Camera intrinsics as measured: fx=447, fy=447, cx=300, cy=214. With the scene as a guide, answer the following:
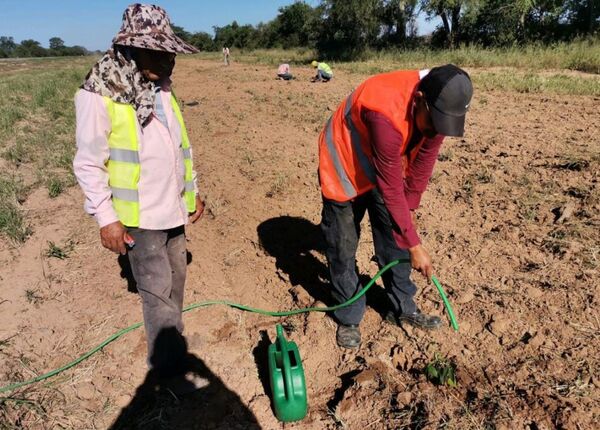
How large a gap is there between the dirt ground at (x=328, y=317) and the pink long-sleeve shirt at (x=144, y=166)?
1.12 metres

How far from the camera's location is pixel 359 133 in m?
2.33

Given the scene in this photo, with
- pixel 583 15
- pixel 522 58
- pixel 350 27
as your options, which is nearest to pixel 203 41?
pixel 350 27

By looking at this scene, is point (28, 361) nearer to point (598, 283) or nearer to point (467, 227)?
point (467, 227)

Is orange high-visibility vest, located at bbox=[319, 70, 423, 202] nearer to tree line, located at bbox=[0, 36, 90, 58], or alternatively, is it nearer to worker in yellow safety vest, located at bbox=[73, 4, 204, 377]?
worker in yellow safety vest, located at bbox=[73, 4, 204, 377]

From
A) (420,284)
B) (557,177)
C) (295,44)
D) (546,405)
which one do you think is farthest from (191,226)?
(295,44)

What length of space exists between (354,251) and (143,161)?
132 cm

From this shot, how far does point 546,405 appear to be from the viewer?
2254mm

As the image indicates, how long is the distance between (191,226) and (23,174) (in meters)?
3.48

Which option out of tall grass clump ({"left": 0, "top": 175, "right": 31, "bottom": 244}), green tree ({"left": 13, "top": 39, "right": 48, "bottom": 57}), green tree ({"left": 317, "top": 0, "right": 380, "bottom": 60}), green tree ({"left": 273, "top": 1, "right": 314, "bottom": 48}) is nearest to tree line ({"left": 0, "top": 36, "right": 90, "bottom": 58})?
green tree ({"left": 13, "top": 39, "right": 48, "bottom": 57})

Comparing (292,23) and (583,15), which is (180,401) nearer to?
(583,15)

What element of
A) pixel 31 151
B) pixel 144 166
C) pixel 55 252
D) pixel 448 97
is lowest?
pixel 55 252

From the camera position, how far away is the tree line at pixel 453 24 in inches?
752

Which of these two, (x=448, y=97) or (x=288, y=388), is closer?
(x=448, y=97)

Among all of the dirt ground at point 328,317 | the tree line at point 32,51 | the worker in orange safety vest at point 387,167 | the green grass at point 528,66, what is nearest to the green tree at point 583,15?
the green grass at point 528,66
